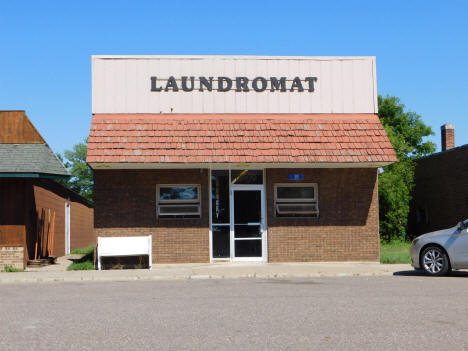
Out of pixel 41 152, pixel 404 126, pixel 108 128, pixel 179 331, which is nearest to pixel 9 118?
pixel 41 152

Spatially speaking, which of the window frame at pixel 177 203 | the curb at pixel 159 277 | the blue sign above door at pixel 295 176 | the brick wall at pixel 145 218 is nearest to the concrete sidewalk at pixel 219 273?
the curb at pixel 159 277

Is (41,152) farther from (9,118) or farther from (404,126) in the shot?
(404,126)

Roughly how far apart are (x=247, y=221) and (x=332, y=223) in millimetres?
2586

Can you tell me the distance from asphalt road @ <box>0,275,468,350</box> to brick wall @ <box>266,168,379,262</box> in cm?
520

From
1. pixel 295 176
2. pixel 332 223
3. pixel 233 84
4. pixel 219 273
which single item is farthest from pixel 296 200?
pixel 219 273

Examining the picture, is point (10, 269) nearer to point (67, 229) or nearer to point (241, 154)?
point (241, 154)

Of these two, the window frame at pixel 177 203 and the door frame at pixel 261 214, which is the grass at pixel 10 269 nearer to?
the window frame at pixel 177 203

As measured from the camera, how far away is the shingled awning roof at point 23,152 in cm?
1686

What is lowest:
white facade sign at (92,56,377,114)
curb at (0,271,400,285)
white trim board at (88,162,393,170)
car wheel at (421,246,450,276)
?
curb at (0,271,400,285)

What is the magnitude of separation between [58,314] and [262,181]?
10.3 meters

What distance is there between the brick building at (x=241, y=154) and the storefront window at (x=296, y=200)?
0.03 meters

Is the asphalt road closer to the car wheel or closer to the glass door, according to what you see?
the car wheel

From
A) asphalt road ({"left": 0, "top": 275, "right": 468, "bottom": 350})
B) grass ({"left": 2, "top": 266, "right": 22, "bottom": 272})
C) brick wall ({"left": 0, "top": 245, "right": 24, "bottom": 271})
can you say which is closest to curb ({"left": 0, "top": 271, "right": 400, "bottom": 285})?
asphalt road ({"left": 0, "top": 275, "right": 468, "bottom": 350})

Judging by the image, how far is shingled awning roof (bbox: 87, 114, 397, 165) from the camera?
56.0ft
